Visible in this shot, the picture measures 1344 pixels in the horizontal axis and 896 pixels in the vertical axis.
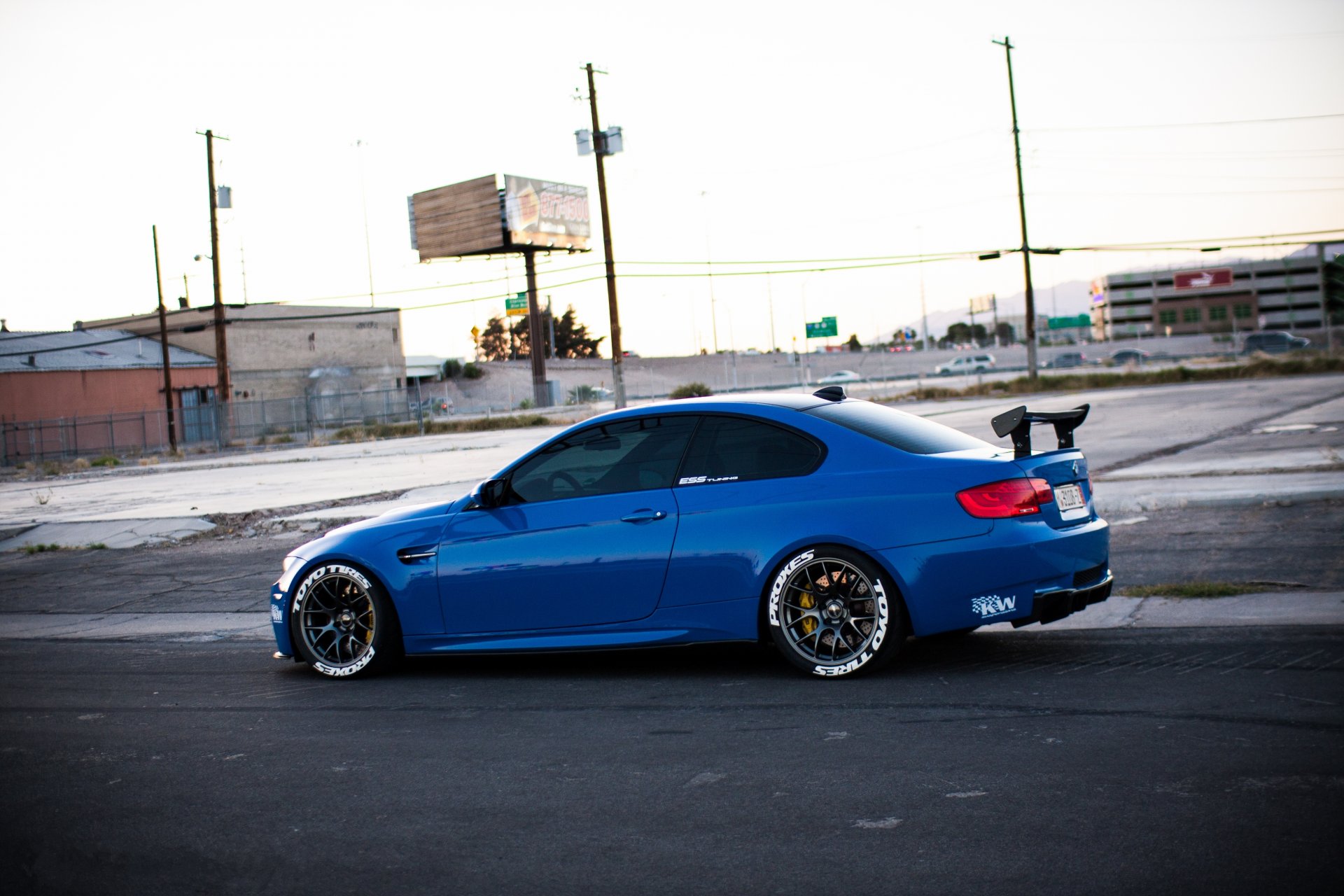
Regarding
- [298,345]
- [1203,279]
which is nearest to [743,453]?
[298,345]

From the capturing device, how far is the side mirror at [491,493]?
644 cm

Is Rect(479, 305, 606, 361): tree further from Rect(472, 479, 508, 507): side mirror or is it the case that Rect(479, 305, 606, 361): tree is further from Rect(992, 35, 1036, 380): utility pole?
Rect(472, 479, 508, 507): side mirror

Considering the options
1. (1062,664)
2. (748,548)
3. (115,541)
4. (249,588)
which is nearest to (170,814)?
(748,548)

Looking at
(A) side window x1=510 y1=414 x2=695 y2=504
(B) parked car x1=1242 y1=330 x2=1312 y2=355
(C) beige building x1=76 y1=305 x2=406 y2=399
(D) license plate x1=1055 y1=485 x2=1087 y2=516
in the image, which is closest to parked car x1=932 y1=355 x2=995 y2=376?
(B) parked car x1=1242 y1=330 x2=1312 y2=355

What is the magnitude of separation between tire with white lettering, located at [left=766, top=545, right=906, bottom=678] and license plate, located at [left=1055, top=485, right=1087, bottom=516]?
37.0 inches

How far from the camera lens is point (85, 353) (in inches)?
2667

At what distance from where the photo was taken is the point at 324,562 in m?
6.79

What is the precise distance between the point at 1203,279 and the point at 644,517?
19193cm

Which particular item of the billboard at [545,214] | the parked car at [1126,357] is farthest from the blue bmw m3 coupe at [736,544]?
the parked car at [1126,357]

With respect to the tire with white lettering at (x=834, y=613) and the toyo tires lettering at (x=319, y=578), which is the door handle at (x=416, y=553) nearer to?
the toyo tires lettering at (x=319, y=578)

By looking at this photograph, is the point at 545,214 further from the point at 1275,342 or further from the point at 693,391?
the point at 1275,342

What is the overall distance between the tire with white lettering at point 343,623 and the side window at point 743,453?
1949 millimetres

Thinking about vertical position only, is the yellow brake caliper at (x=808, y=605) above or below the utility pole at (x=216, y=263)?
below

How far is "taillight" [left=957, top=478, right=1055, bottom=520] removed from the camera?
5.59 metres
